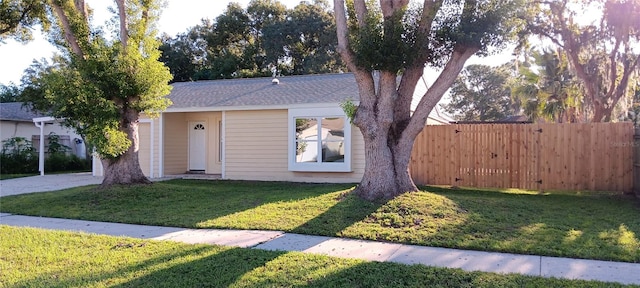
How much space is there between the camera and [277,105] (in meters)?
14.2

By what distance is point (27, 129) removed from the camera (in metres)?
24.5

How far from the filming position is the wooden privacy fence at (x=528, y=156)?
441 inches

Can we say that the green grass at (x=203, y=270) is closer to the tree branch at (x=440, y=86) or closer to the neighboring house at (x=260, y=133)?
the tree branch at (x=440, y=86)

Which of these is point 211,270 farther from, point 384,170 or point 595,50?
point 595,50

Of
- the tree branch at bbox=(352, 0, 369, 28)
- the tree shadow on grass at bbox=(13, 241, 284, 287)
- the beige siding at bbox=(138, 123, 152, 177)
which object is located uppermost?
the tree branch at bbox=(352, 0, 369, 28)

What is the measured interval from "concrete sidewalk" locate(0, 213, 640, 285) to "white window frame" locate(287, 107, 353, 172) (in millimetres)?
6332

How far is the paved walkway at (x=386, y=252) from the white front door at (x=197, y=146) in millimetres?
9051

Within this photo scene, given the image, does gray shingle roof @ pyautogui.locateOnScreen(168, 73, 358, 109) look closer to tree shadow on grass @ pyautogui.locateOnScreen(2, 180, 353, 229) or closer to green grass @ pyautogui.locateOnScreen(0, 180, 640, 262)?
tree shadow on grass @ pyautogui.locateOnScreen(2, 180, 353, 229)

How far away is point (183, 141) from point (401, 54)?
11090 millimetres

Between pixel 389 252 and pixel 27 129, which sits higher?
pixel 27 129

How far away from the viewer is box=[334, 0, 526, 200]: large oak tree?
8352 millimetres

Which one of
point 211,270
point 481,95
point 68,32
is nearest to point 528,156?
point 211,270

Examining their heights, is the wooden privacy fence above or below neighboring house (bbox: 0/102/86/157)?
below

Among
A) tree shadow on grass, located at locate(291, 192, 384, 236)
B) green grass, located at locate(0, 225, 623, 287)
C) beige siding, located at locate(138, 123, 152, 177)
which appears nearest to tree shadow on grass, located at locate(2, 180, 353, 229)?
tree shadow on grass, located at locate(291, 192, 384, 236)
